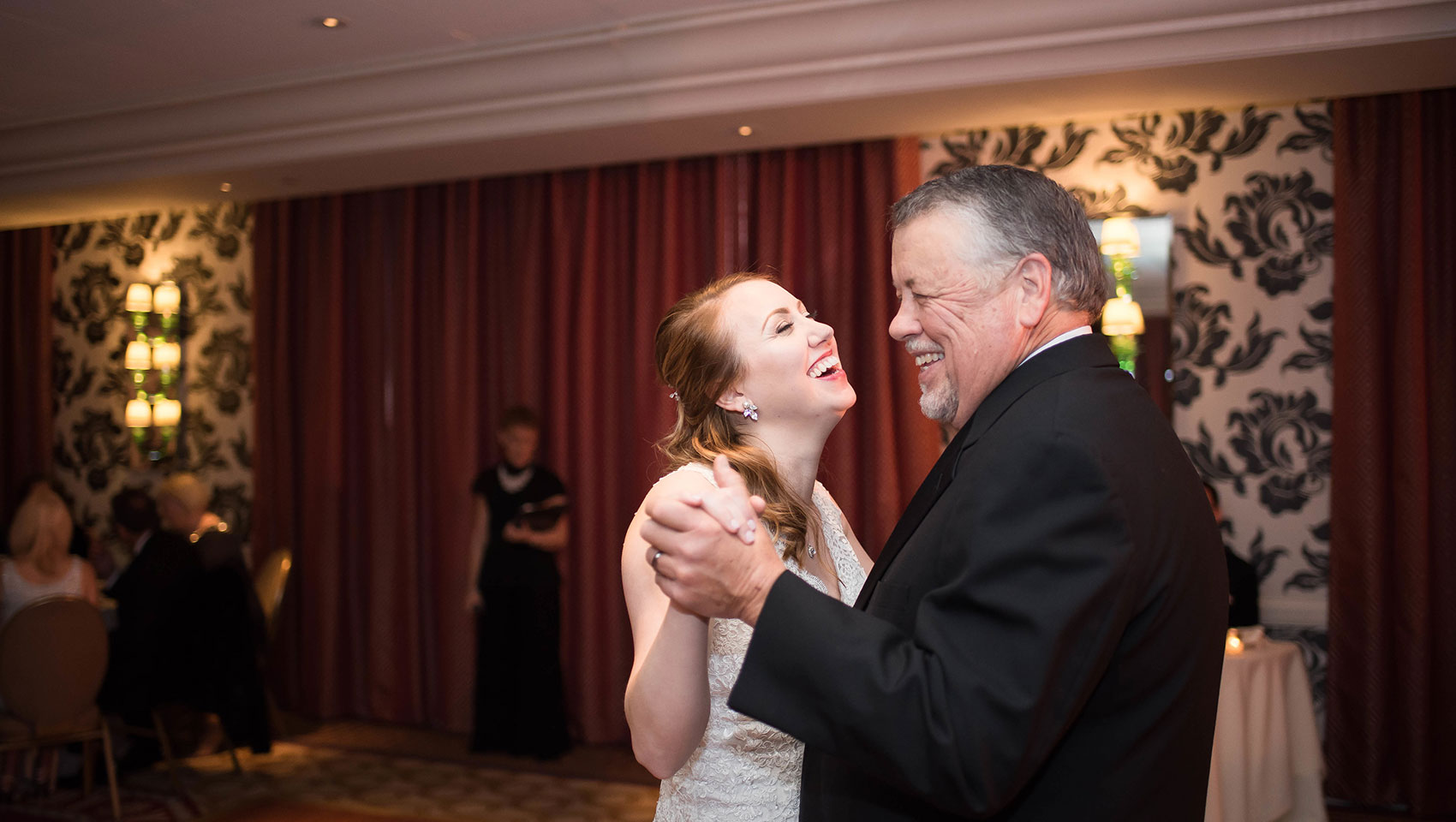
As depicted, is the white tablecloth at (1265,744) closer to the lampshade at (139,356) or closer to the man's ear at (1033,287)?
the man's ear at (1033,287)

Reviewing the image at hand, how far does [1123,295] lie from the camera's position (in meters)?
4.34

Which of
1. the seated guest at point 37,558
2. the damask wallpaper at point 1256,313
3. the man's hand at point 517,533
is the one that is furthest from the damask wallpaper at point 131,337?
the damask wallpaper at point 1256,313

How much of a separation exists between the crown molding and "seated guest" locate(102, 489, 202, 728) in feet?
6.17

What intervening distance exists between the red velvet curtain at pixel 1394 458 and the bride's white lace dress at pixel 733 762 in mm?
3241

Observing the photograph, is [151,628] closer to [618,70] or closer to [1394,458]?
[618,70]

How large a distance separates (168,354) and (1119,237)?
17.5ft

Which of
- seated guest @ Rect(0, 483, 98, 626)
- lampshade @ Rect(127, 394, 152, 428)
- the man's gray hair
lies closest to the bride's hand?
the man's gray hair

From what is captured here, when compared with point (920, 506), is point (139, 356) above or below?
above

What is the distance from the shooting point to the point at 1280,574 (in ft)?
14.1

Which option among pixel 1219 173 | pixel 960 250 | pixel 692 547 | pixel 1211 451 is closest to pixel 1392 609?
pixel 1211 451

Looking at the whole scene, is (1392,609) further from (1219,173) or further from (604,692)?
(604,692)

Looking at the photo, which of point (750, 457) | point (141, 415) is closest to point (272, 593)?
point (141, 415)

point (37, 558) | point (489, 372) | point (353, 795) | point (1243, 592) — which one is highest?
point (489, 372)

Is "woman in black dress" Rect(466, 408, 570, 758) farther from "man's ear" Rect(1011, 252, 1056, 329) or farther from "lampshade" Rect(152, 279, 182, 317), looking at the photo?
"man's ear" Rect(1011, 252, 1056, 329)
